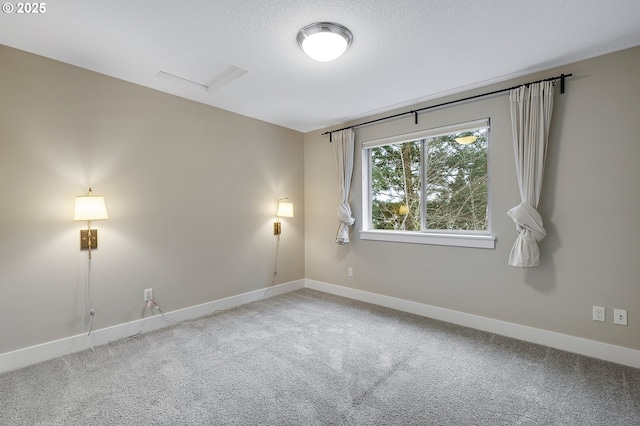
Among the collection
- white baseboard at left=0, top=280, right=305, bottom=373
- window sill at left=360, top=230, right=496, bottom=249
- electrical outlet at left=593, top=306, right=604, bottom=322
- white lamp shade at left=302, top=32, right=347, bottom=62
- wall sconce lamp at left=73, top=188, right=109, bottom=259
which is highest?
white lamp shade at left=302, top=32, right=347, bottom=62

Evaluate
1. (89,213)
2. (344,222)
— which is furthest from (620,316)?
(89,213)

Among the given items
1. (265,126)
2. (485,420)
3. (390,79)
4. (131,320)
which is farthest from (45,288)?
(390,79)

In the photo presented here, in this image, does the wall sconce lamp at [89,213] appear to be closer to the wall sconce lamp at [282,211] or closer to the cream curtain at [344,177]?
the wall sconce lamp at [282,211]

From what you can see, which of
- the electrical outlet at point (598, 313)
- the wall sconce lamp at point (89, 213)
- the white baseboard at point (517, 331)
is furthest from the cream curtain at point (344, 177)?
the wall sconce lamp at point (89, 213)

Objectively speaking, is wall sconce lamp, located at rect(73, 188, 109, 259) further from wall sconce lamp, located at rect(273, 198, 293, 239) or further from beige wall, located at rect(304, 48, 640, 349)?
beige wall, located at rect(304, 48, 640, 349)

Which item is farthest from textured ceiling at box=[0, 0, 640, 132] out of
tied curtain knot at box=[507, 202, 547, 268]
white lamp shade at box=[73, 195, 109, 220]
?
tied curtain knot at box=[507, 202, 547, 268]

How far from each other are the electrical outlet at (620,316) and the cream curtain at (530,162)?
0.61 m

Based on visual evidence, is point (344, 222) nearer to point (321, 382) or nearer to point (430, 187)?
point (430, 187)

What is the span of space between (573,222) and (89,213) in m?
4.09

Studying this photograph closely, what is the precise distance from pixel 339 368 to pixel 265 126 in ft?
10.5

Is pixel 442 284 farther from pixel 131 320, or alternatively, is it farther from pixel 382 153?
pixel 131 320

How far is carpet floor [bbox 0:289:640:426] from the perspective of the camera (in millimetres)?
1710

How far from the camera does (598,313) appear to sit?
238cm

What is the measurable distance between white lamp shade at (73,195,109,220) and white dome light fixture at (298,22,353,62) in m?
2.14
